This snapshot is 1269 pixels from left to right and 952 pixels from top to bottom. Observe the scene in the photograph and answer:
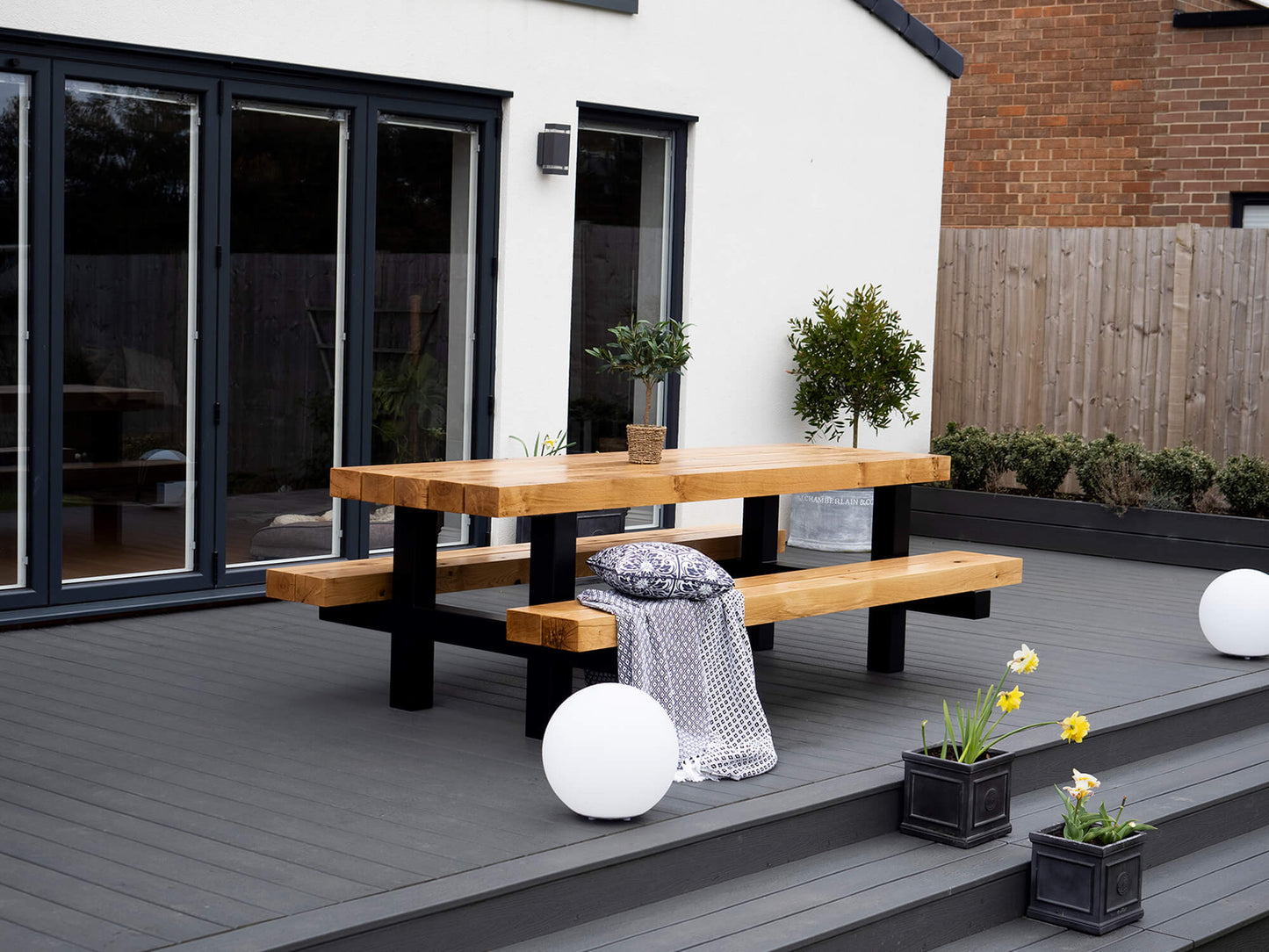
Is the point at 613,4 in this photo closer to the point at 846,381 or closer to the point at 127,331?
the point at 846,381

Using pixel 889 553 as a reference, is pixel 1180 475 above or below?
above

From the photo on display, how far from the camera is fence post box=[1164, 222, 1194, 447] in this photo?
961 centimetres

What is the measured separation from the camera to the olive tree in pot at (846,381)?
859 cm

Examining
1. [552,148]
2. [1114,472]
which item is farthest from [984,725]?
[1114,472]

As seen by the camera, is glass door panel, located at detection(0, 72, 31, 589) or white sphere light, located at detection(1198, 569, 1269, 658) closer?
glass door panel, located at detection(0, 72, 31, 589)

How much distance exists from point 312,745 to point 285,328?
2.74 metres

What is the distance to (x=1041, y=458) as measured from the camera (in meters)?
9.38

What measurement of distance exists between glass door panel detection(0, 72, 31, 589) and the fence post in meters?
6.98

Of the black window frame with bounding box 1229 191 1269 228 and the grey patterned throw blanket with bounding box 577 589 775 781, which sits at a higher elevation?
the black window frame with bounding box 1229 191 1269 228

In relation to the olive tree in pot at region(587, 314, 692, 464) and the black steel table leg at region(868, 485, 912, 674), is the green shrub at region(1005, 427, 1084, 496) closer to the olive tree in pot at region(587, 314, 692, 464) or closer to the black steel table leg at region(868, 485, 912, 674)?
the black steel table leg at region(868, 485, 912, 674)

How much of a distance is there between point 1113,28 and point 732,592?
8.78 meters

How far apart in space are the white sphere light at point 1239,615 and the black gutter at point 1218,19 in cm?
659

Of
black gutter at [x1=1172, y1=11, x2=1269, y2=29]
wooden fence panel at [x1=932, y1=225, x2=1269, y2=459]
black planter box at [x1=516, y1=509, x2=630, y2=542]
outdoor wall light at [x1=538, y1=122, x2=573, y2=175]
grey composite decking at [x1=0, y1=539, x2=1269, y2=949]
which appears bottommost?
grey composite decking at [x1=0, y1=539, x2=1269, y2=949]

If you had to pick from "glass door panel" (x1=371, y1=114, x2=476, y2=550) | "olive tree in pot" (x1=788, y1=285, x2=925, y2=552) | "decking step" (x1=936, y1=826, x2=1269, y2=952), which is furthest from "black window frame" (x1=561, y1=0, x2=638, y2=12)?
"decking step" (x1=936, y1=826, x2=1269, y2=952)
